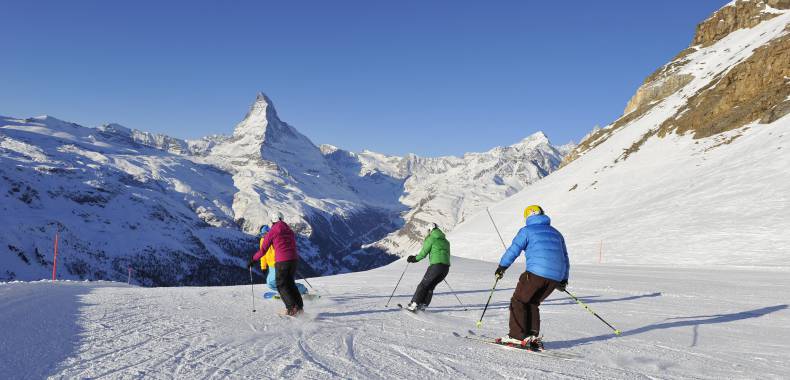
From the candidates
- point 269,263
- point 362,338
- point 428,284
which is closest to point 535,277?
point 362,338

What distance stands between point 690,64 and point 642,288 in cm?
8929

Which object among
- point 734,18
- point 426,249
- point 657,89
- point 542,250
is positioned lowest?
point 426,249

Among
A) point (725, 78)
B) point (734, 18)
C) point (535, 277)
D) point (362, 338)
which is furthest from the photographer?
point (734, 18)

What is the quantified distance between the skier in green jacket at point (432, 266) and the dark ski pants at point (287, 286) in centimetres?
266

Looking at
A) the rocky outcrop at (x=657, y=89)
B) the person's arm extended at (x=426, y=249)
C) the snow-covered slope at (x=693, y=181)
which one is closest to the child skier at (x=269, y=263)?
the person's arm extended at (x=426, y=249)

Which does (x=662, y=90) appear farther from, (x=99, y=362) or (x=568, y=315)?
(x=99, y=362)

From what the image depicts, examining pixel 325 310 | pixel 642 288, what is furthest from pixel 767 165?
pixel 325 310

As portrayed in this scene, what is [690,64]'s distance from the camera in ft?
285

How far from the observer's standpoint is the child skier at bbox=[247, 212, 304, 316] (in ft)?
33.1

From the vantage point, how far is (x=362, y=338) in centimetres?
788

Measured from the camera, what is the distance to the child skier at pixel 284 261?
10.1 meters

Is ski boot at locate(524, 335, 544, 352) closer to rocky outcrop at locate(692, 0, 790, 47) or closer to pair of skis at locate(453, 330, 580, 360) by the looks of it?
pair of skis at locate(453, 330, 580, 360)

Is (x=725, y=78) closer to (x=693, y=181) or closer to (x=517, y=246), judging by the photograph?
(x=693, y=181)

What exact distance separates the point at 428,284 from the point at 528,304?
371 centimetres
